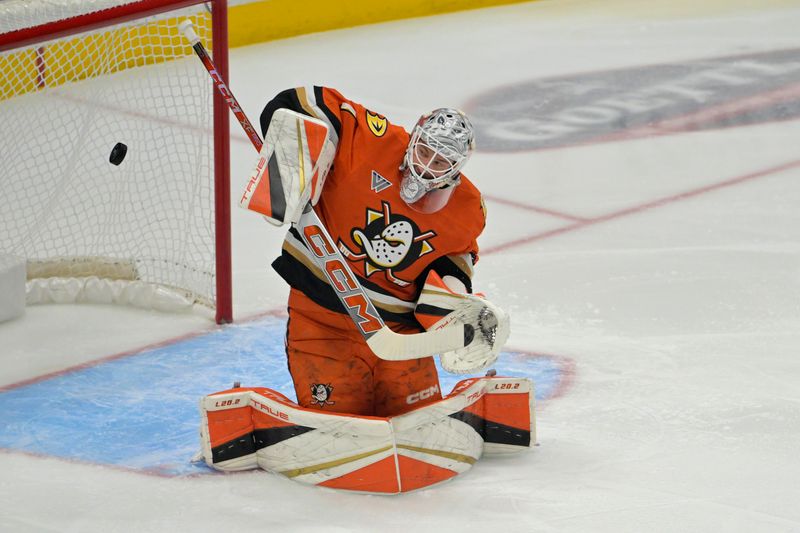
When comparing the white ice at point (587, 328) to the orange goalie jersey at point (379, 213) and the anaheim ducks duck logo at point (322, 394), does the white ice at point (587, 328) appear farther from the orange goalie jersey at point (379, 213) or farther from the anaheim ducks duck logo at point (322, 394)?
the orange goalie jersey at point (379, 213)

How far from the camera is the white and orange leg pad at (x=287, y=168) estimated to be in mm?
2398

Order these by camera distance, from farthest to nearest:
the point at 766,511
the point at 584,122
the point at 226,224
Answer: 1. the point at 584,122
2. the point at 226,224
3. the point at 766,511

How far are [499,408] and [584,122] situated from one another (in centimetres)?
305

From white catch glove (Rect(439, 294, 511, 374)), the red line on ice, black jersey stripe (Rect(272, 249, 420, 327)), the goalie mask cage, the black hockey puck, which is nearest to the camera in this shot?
white catch glove (Rect(439, 294, 511, 374))

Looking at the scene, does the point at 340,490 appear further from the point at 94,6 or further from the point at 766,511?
the point at 94,6

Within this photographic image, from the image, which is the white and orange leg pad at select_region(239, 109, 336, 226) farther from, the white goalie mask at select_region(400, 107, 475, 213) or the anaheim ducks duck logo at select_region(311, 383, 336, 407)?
the anaheim ducks duck logo at select_region(311, 383, 336, 407)

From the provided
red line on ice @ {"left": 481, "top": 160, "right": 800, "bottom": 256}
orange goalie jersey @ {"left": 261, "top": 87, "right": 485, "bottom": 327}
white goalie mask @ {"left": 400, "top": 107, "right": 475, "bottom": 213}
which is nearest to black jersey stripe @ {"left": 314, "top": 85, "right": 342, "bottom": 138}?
orange goalie jersey @ {"left": 261, "top": 87, "right": 485, "bottom": 327}

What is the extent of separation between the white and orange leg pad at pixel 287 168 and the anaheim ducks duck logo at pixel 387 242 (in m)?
0.14

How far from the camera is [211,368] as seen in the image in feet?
10.7

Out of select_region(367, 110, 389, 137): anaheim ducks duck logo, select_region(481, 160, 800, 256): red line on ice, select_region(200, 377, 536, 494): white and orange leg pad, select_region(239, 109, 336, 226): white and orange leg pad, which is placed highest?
select_region(367, 110, 389, 137): anaheim ducks duck logo

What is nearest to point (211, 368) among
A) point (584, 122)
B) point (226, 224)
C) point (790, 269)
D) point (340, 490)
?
point (226, 224)

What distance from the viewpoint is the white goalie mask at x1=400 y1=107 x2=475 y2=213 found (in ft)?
8.05

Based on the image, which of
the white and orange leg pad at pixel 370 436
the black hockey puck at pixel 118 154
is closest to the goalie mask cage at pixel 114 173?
the black hockey puck at pixel 118 154

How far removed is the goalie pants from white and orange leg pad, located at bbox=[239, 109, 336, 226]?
332 mm
